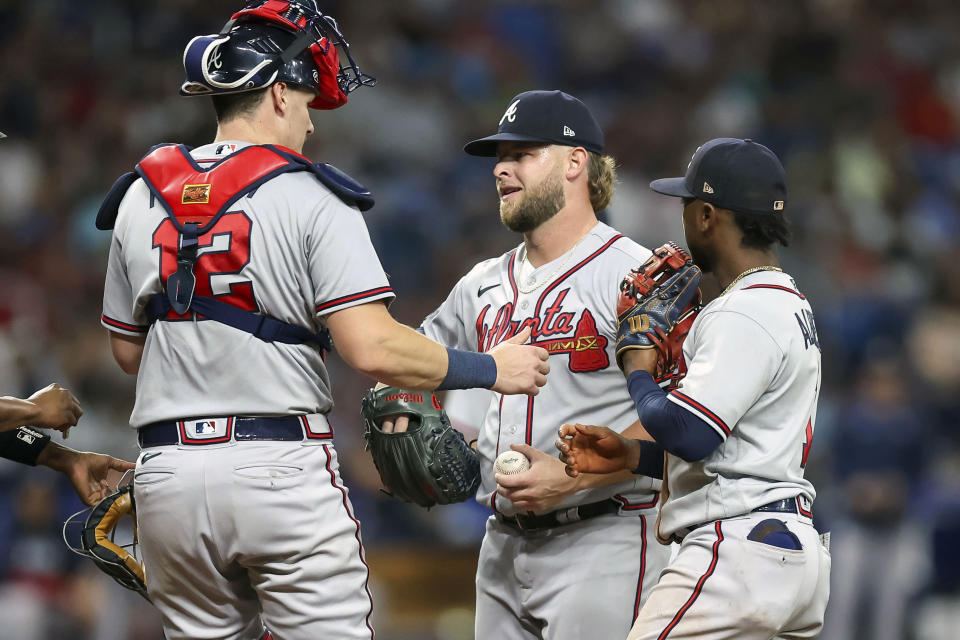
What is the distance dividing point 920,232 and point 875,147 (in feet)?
3.40

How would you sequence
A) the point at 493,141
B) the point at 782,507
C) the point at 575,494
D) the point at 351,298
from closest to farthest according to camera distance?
the point at 351,298, the point at 782,507, the point at 575,494, the point at 493,141

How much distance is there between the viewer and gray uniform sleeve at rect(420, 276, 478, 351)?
4.24 metres

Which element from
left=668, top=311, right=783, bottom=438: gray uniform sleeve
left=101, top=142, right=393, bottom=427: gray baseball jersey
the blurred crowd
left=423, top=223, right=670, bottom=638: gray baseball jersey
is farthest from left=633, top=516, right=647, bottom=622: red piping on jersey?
the blurred crowd

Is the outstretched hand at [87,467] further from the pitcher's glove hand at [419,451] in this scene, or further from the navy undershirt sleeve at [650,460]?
the navy undershirt sleeve at [650,460]

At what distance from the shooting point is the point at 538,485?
360 centimetres

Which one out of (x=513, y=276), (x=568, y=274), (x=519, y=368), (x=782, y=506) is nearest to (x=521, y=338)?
(x=519, y=368)

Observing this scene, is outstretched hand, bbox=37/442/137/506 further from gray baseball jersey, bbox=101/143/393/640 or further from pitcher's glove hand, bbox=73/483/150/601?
gray baseball jersey, bbox=101/143/393/640

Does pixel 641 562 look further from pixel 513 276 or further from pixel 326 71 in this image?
pixel 326 71

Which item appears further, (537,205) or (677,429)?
(537,205)

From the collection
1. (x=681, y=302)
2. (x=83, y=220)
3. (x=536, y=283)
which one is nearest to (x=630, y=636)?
(x=681, y=302)

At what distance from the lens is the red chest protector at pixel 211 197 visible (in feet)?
10.1

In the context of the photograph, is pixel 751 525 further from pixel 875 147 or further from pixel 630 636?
pixel 875 147

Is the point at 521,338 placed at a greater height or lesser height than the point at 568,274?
lesser

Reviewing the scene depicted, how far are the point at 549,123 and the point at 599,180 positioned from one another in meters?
0.29
